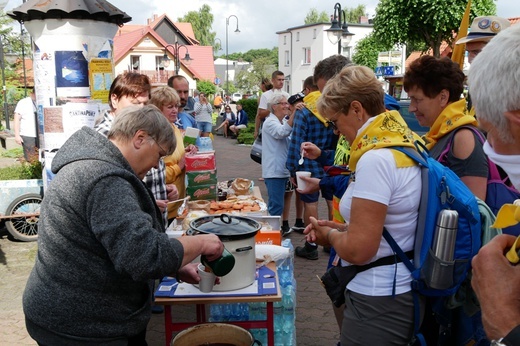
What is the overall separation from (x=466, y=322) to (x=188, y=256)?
1.31 meters

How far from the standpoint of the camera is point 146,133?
2146mm

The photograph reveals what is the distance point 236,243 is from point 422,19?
2079cm

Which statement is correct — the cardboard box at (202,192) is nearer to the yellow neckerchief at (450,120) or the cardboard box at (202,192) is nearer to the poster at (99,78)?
the poster at (99,78)

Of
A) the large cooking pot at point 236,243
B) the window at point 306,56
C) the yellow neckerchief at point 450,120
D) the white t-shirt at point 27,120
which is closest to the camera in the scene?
the large cooking pot at point 236,243

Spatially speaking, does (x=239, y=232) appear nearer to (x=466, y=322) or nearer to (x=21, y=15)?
(x=466, y=322)

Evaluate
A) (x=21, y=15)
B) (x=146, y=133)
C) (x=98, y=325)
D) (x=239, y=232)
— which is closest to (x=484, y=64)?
(x=146, y=133)

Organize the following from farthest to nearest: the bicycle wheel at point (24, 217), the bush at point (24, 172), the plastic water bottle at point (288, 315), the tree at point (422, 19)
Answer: the tree at point (422, 19), the bush at point (24, 172), the bicycle wheel at point (24, 217), the plastic water bottle at point (288, 315)

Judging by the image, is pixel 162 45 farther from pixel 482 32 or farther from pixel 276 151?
pixel 482 32

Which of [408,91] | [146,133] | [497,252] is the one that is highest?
[408,91]

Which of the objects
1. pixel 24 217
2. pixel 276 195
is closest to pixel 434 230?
pixel 276 195

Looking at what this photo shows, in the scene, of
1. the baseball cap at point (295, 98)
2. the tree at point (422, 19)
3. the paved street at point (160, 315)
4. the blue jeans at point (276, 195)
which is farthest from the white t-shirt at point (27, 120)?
the tree at point (422, 19)

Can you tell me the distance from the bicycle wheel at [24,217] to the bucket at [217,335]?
180 inches

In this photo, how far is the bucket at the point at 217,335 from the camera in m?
2.59

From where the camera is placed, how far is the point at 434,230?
205cm
